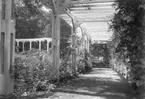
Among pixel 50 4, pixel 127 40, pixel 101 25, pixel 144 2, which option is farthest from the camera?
pixel 101 25

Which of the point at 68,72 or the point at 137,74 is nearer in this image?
the point at 137,74

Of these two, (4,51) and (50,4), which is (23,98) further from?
(50,4)

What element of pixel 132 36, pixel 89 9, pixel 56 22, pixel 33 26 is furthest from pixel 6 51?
pixel 33 26

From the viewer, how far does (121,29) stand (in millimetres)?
5969

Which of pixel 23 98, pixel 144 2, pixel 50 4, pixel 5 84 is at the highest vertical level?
pixel 50 4

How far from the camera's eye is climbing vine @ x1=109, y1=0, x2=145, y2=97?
525 cm

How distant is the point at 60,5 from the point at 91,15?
12.1ft

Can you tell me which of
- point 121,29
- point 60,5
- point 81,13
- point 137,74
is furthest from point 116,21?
point 81,13

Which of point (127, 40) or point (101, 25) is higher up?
point (101, 25)

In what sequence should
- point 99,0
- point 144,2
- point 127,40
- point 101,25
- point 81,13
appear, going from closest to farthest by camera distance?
point 144,2, point 127,40, point 99,0, point 81,13, point 101,25

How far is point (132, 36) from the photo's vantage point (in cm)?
570

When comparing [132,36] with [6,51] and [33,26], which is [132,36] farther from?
[33,26]

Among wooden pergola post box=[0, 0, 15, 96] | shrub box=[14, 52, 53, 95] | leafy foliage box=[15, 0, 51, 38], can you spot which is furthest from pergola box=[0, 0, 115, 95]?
leafy foliage box=[15, 0, 51, 38]

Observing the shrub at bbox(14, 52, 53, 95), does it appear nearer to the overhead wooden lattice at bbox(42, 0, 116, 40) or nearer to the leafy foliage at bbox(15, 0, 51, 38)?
the overhead wooden lattice at bbox(42, 0, 116, 40)
